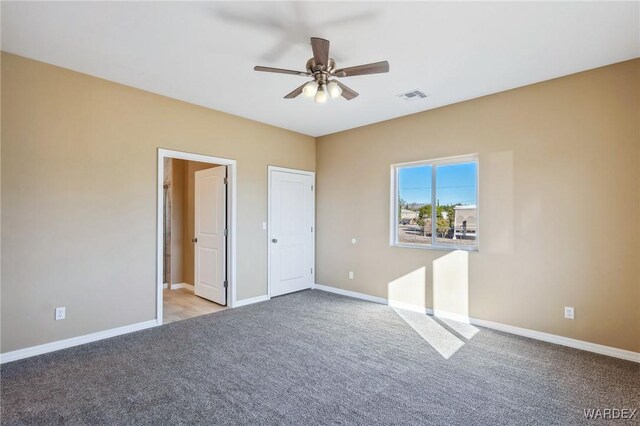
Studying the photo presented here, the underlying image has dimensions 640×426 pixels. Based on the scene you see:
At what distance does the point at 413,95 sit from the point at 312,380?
3.38m

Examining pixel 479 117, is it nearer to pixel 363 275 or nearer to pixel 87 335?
pixel 363 275

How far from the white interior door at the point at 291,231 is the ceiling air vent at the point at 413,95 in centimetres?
233

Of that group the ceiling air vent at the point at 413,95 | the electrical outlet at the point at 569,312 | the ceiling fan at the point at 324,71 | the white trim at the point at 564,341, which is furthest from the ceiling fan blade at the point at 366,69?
the white trim at the point at 564,341

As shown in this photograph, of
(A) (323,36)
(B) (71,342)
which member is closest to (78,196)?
(B) (71,342)

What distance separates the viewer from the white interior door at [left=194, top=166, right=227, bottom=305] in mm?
4777

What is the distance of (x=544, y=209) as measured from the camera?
11.4 feet

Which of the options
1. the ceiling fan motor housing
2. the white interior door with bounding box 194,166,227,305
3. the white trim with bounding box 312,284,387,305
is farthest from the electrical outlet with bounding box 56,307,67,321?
the white trim with bounding box 312,284,387,305

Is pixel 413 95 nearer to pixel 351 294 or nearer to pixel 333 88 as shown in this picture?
Result: pixel 333 88

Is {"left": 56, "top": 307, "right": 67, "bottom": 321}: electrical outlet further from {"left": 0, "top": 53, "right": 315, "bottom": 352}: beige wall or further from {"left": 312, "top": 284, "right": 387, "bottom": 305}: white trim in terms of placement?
{"left": 312, "top": 284, "right": 387, "bottom": 305}: white trim

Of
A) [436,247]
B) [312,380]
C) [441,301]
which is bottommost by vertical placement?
[312,380]

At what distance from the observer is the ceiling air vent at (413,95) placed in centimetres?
381

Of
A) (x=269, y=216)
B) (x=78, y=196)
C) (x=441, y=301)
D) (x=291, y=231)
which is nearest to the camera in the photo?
(x=78, y=196)

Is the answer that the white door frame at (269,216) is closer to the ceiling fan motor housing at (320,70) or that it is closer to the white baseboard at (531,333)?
the white baseboard at (531,333)

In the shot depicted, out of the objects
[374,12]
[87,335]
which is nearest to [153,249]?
[87,335]
